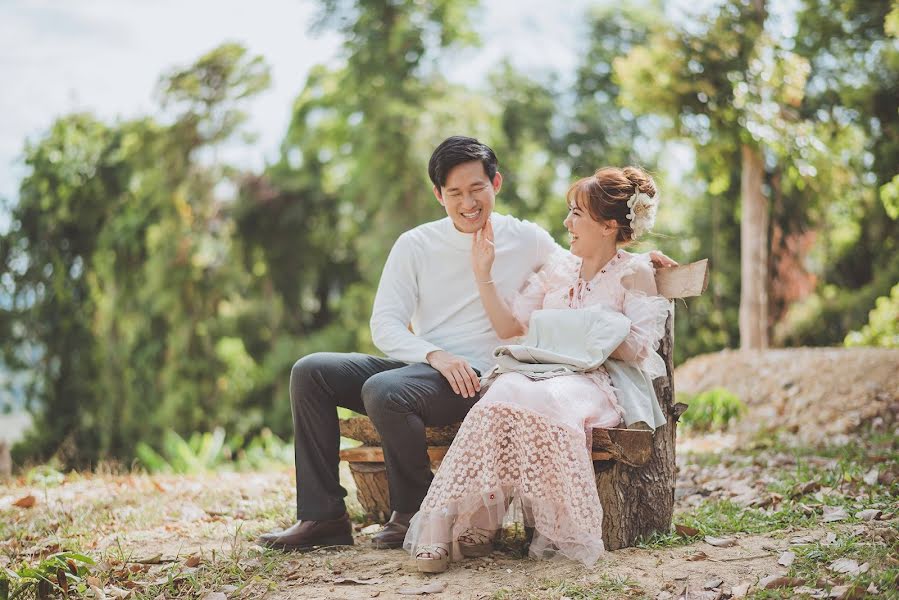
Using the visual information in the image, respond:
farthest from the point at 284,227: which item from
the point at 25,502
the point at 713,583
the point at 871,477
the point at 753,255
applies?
the point at 713,583

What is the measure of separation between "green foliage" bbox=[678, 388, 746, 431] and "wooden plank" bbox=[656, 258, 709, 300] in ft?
11.4

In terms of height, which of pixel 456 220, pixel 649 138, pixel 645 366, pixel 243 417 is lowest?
pixel 243 417

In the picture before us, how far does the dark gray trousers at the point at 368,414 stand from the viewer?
3.32 metres

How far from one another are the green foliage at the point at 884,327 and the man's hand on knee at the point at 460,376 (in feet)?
20.2

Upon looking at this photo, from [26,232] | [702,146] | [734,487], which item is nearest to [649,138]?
[702,146]

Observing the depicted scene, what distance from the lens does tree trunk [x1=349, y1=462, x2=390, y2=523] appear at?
3914 mm

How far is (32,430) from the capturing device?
12.6 meters

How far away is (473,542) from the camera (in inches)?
130

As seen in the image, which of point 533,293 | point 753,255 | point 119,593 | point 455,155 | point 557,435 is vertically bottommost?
point 119,593

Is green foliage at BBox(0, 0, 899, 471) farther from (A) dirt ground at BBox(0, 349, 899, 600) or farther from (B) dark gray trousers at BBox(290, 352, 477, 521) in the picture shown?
(B) dark gray trousers at BBox(290, 352, 477, 521)

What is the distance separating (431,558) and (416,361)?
0.86m

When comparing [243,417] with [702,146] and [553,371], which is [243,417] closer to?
[702,146]

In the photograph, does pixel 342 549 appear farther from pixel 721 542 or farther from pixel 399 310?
pixel 721 542

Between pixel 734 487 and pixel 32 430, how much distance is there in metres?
11.2
